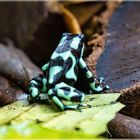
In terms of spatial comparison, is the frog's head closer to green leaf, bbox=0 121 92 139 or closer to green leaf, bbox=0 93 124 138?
green leaf, bbox=0 93 124 138

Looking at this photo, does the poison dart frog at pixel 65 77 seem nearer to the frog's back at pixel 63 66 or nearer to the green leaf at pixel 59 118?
the frog's back at pixel 63 66

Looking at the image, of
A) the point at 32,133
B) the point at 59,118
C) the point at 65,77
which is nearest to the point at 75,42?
the point at 65,77

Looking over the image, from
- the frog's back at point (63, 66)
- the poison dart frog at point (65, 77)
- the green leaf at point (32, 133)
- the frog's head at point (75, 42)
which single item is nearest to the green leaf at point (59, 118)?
the green leaf at point (32, 133)

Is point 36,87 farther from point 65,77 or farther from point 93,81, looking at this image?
point 93,81

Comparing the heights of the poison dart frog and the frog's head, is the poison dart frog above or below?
below

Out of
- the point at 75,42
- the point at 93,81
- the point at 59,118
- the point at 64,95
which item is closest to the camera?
the point at 59,118

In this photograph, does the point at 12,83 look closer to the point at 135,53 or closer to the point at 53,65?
the point at 53,65

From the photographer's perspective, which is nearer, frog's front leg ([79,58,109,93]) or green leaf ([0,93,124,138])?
green leaf ([0,93,124,138])

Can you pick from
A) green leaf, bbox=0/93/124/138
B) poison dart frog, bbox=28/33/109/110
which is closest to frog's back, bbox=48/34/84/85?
poison dart frog, bbox=28/33/109/110
